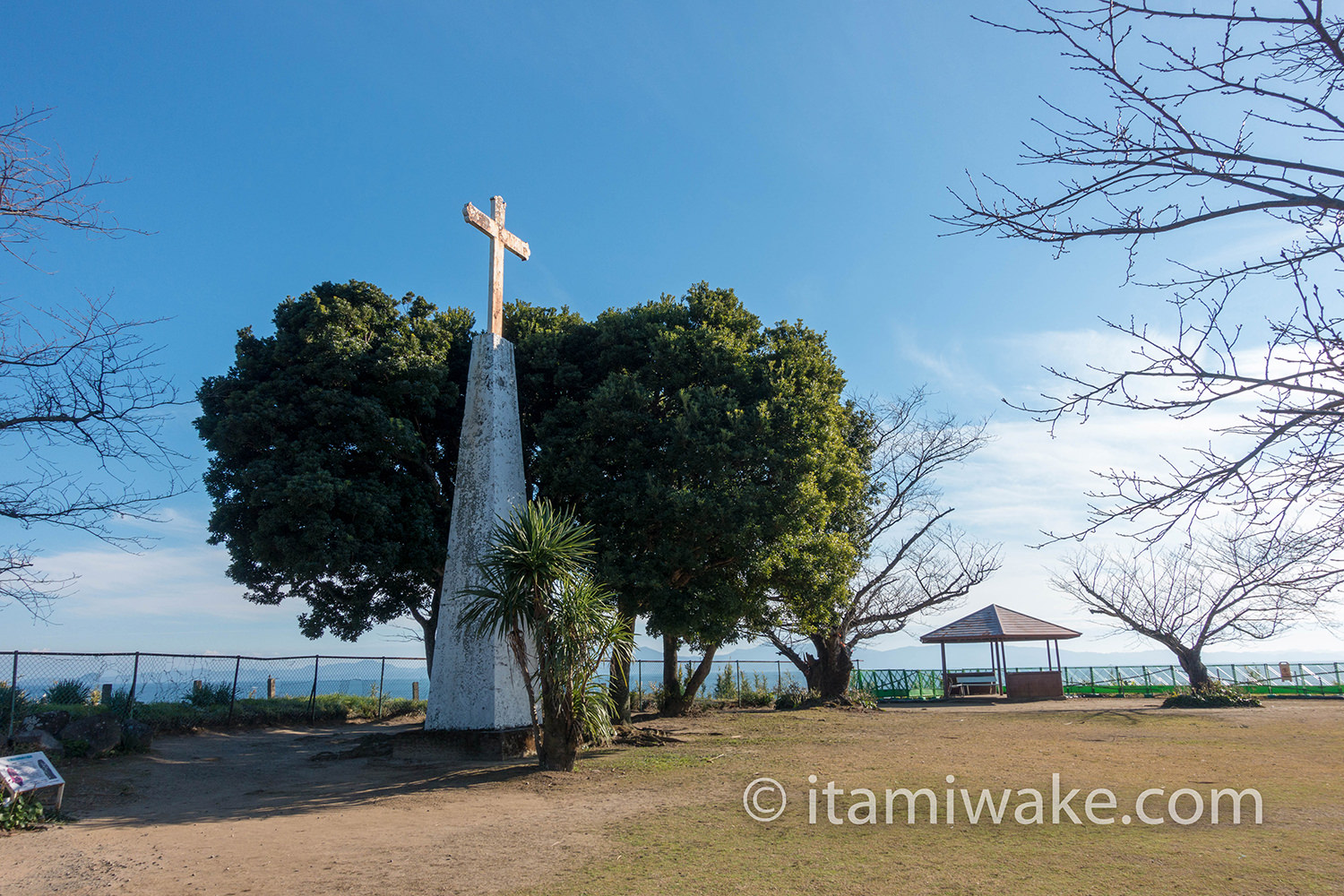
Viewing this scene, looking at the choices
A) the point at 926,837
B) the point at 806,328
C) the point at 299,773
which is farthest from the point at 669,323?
the point at 926,837

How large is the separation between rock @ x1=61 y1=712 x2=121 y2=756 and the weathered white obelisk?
5.31m

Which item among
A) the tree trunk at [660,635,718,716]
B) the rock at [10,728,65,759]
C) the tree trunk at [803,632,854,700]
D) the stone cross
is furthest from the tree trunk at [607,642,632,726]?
the tree trunk at [803,632,854,700]

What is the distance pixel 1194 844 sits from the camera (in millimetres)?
6070

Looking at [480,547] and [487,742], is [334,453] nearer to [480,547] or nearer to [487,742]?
[480,547]

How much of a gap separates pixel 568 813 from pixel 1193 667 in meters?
22.4

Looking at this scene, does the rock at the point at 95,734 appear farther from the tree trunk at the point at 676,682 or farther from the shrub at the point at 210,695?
the tree trunk at the point at 676,682

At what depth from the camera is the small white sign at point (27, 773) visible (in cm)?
782

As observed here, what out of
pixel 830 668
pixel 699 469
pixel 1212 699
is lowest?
pixel 1212 699

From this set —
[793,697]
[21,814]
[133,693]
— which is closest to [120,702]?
[133,693]

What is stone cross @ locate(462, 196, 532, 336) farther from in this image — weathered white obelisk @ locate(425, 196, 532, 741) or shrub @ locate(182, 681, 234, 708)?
shrub @ locate(182, 681, 234, 708)

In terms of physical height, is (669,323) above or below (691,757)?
above

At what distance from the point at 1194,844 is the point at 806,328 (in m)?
13.9

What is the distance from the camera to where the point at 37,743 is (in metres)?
11.7

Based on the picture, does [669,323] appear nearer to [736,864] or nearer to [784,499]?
[784,499]
